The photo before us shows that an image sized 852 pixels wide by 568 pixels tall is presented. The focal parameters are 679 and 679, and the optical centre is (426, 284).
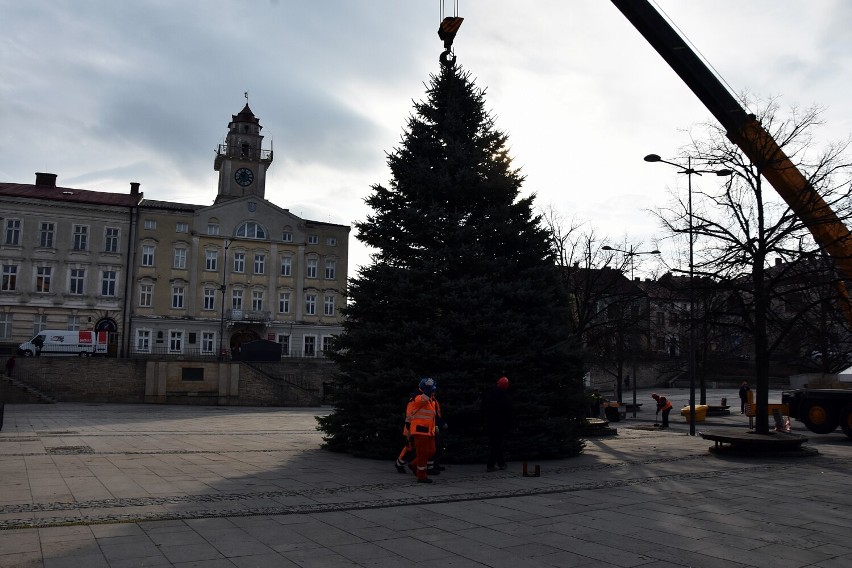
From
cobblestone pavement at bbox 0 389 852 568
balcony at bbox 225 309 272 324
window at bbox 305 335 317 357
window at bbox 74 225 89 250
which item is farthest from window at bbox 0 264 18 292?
cobblestone pavement at bbox 0 389 852 568

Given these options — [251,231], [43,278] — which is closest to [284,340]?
[251,231]

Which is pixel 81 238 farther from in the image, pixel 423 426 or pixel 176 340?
pixel 423 426

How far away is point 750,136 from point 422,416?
1320 cm

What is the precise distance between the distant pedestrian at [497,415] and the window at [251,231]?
160 feet

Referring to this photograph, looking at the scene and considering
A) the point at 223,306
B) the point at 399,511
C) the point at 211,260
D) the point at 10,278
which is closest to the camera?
the point at 399,511

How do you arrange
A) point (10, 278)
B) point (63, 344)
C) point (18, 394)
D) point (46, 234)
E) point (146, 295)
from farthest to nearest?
point (146, 295), point (46, 234), point (10, 278), point (63, 344), point (18, 394)

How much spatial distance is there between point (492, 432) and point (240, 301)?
47690 millimetres

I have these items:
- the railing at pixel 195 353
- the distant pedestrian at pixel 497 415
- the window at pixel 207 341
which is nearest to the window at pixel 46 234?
the railing at pixel 195 353

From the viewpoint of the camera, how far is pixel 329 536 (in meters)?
7.23

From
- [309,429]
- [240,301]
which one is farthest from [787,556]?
[240,301]

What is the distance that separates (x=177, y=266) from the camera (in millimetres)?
55375

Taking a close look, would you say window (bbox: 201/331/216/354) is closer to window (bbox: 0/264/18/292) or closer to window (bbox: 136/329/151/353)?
window (bbox: 136/329/151/353)

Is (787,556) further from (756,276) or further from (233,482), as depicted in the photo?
(756,276)

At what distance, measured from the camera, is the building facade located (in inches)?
2024
